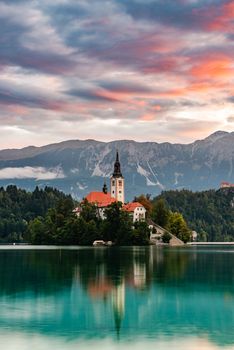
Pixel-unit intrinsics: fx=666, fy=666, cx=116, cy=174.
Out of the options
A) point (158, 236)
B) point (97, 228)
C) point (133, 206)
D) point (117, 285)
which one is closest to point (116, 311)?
point (117, 285)

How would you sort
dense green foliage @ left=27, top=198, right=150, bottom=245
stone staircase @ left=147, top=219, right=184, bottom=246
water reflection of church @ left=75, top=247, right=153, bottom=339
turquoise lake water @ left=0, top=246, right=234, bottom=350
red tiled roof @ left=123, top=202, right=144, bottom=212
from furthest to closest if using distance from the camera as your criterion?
red tiled roof @ left=123, top=202, right=144, bottom=212 < stone staircase @ left=147, top=219, right=184, bottom=246 < dense green foliage @ left=27, top=198, right=150, bottom=245 < water reflection of church @ left=75, top=247, right=153, bottom=339 < turquoise lake water @ left=0, top=246, right=234, bottom=350

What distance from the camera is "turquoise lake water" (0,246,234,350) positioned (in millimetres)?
27031

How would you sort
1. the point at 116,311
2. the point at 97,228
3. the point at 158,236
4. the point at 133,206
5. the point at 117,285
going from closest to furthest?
the point at 116,311 → the point at 117,285 → the point at 97,228 → the point at 158,236 → the point at 133,206

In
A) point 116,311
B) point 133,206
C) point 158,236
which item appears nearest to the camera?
point 116,311

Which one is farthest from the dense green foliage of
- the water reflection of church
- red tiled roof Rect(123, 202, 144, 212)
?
the water reflection of church

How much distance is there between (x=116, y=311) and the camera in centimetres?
3516

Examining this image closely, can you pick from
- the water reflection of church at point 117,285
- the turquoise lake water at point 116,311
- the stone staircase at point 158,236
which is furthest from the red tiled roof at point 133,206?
the turquoise lake water at point 116,311

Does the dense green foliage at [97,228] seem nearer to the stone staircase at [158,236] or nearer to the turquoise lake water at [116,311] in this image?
the stone staircase at [158,236]

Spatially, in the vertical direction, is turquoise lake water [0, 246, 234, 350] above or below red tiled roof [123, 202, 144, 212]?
below

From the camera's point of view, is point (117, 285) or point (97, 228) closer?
point (117, 285)

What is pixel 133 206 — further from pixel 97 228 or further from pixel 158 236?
pixel 97 228

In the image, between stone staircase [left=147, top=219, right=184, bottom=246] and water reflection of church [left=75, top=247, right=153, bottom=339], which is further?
stone staircase [left=147, top=219, right=184, bottom=246]

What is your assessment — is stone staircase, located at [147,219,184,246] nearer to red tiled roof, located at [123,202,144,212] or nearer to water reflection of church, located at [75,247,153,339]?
red tiled roof, located at [123,202,144,212]

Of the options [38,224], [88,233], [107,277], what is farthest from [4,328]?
[38,224]
